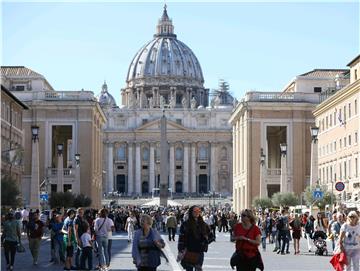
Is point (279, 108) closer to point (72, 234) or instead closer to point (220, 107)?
point (72, 234)

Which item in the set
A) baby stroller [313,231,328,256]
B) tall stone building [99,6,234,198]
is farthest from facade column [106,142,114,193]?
baby stroller [313,231,328,256]

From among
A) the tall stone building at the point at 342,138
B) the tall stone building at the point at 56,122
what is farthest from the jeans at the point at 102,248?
the tall stone building at the point at 56,122

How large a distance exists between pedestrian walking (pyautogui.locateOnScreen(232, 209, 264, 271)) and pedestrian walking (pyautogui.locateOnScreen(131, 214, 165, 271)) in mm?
1277

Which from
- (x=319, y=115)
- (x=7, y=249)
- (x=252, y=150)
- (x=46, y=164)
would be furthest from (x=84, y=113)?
(x=7, y=249)

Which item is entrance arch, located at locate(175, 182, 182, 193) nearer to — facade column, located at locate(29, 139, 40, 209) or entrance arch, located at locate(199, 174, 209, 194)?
entrance arch, located at locate(199, 174, 209, 194)

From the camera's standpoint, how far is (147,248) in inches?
571

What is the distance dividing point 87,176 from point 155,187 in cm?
8991

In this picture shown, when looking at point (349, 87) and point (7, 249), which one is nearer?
point (7, 249)

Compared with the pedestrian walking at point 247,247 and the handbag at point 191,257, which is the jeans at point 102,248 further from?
the pedestrian walking at point 247,247

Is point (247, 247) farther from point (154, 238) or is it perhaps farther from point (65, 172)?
point (65, 172)

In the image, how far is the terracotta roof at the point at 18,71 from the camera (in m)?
96.0

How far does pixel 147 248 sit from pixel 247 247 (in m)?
1.57

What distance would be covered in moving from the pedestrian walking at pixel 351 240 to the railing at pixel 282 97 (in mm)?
76050

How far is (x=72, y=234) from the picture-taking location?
22922 millimetres
